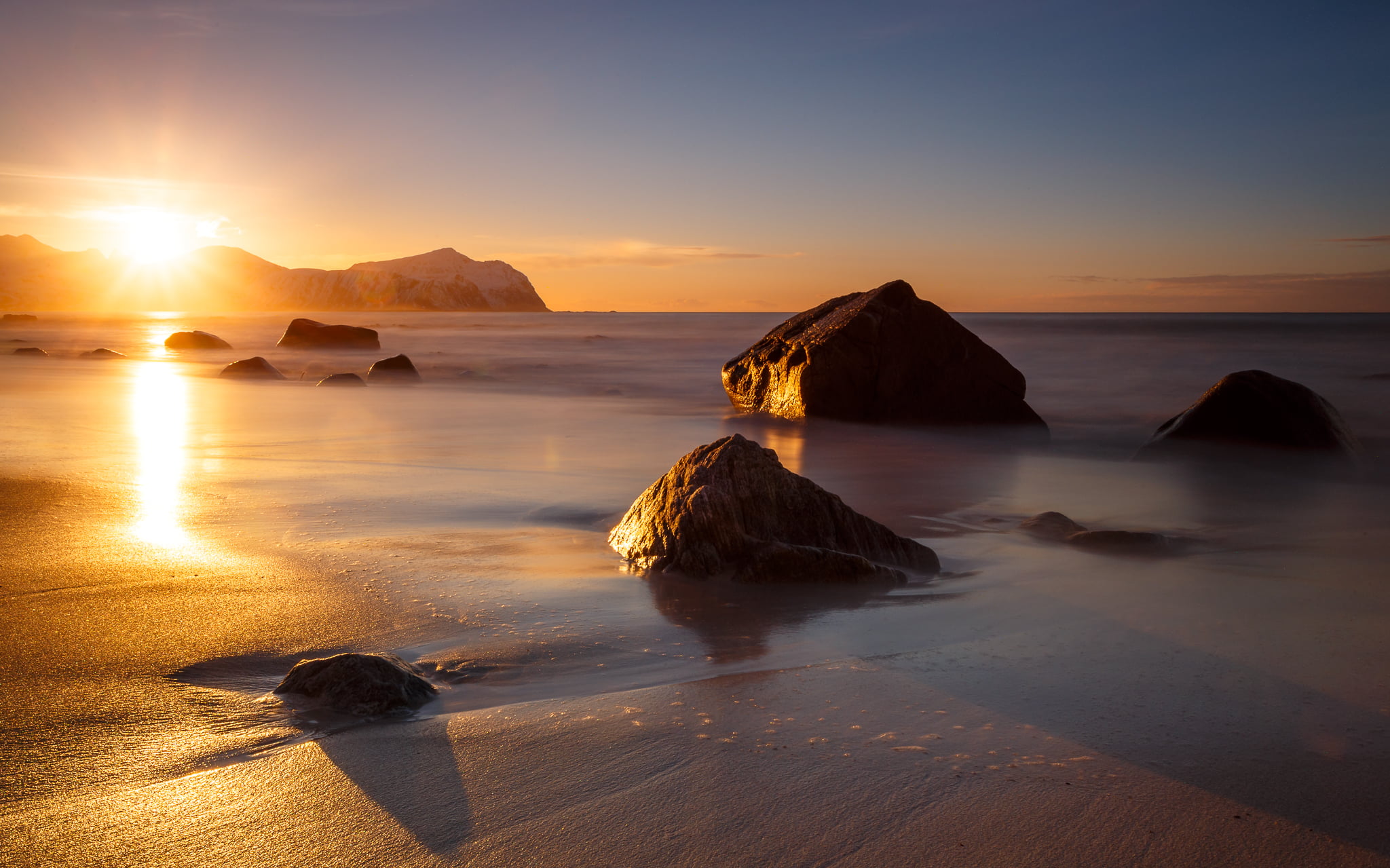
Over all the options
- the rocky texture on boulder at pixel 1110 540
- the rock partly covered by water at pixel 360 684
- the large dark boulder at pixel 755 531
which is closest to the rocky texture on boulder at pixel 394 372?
the large dark boulder at pixel 755 531

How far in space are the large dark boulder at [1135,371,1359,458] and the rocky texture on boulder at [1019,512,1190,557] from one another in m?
3.77

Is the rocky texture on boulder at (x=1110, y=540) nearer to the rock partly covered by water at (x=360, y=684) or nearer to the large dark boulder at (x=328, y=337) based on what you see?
the rock partly covered by water at (x=360, y=684)

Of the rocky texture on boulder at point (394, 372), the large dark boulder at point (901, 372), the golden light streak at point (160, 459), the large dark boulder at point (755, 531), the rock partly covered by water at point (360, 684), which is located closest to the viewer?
the rock partly covered by water at point (360, 684)

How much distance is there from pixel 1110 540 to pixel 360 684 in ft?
12.1

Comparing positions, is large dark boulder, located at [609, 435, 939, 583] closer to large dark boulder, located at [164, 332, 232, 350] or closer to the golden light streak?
the golden light streak

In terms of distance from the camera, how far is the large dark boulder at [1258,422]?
7.96m

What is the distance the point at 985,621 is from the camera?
136 inches

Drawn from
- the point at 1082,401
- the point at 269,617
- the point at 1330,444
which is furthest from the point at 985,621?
the point at 1082,401

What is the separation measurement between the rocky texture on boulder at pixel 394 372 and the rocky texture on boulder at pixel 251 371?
5.50ft

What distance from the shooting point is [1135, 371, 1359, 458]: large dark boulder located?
796cm

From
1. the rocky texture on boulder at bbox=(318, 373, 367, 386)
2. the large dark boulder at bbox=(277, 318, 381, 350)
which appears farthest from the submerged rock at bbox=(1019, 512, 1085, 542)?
the large dark boulder at bbox=(277, 318, 381, 350)

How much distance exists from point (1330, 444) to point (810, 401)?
4731 mm

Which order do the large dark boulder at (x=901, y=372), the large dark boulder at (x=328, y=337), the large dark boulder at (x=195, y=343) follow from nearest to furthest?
the large dark boulder at (x=901, y=372), the large dark boulder at (x=195, y=343), the large dark boulder at (x=328, y=337)

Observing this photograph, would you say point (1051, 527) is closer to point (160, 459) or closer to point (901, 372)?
point (901, 372)
